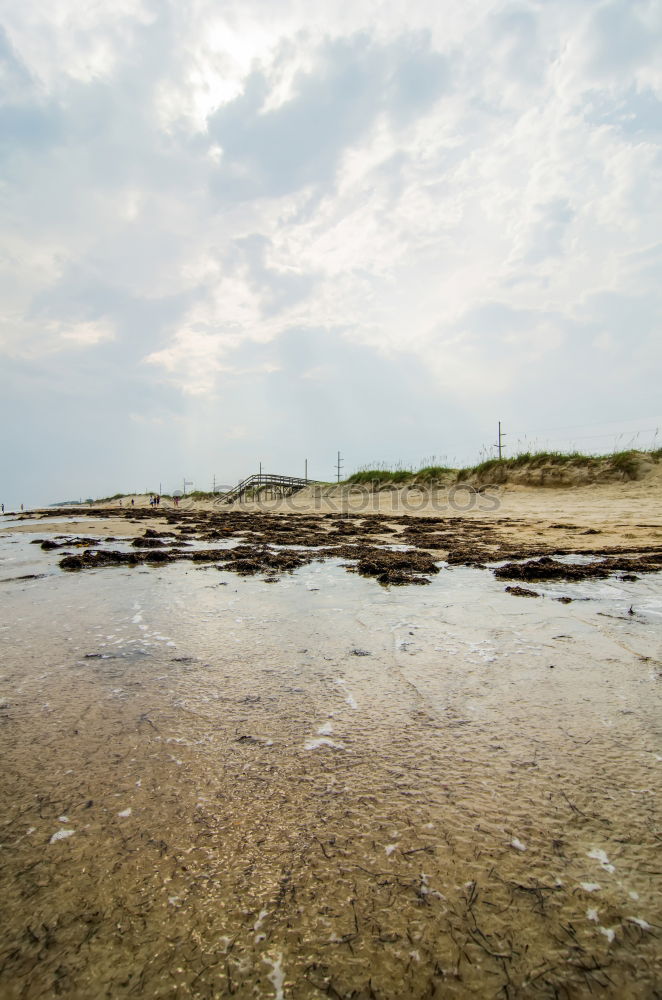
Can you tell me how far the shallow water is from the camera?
120 cm

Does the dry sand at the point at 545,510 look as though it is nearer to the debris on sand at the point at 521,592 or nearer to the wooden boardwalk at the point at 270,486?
the debris on sand at the point at 521,592

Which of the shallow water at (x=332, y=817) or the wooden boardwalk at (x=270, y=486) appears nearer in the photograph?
the shallow water at (x=332, y=817)

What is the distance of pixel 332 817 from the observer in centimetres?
173

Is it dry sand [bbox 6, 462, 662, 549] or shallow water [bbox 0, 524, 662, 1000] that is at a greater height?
dry sand [bbox 6, 462, 662, 549]

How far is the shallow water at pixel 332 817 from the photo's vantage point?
120 centimetres

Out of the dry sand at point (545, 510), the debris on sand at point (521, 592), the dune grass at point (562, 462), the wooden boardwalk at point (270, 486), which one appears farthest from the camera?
the wooden boardwalk at point (270, 486)

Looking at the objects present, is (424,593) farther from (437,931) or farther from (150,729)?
(437,931)

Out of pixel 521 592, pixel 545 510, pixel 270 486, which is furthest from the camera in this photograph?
pixel 270 486

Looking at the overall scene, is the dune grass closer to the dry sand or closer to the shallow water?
the dry sand

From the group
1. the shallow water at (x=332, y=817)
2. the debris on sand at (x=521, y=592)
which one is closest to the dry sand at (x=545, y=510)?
the debris on sand at (x=521, y=592)

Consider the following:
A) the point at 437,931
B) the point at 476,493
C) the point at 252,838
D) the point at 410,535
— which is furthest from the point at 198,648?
the point at 476,493

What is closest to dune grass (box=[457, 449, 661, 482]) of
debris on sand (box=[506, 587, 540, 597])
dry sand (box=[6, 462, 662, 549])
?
dry sand (box=[6, 462, 662, 549])

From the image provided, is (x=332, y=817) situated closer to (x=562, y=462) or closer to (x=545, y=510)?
(x=545, y=510)

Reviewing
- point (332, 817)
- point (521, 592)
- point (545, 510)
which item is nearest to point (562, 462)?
point (545, 510)
